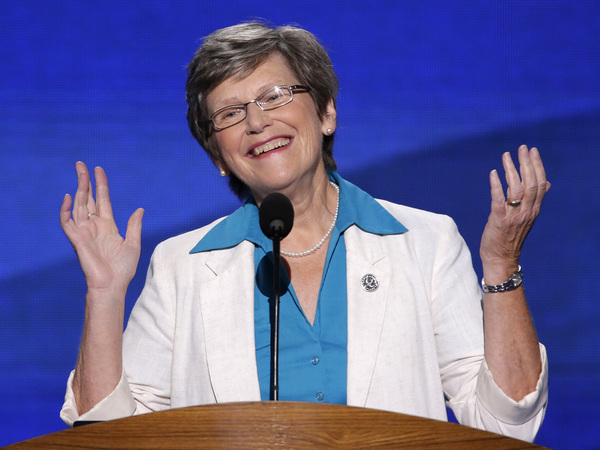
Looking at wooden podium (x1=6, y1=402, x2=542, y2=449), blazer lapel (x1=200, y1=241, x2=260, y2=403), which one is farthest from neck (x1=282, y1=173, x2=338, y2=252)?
wooden podium (x1=6, y1=402, x2=542, y2=449)

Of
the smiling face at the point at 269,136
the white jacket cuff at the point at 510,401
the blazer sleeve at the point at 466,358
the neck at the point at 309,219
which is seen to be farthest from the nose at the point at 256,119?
the white jacket cuff at the point at 510,401

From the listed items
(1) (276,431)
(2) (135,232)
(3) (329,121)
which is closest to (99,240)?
(2) (135,232)

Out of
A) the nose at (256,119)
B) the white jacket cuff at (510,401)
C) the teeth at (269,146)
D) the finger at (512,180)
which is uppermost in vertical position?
the nose at (256,119)

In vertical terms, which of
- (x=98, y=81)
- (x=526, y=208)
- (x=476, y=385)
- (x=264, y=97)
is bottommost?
(x=476, y=385)

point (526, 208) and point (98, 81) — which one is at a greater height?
point (98, 81)

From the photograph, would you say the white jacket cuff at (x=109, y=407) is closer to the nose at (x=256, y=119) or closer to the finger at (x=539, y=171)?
the nose at (x=256, y=119)

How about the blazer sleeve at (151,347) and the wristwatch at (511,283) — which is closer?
the wristwatch at (511,283)

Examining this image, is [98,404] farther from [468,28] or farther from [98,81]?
[468,28]

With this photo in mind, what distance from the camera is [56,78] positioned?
3.02m

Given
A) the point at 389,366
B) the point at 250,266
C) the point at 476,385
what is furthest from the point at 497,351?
the point at 250,266

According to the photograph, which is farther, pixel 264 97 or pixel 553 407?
pixel 553 407

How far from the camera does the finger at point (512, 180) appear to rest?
1.65m

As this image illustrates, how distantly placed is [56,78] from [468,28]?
148 cm

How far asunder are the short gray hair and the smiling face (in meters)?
0.02
